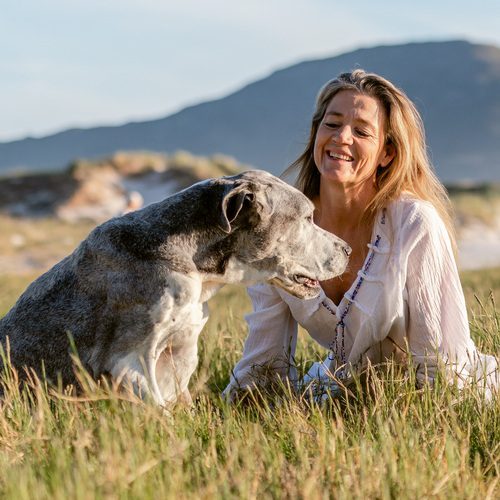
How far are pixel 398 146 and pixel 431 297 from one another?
1.03 m

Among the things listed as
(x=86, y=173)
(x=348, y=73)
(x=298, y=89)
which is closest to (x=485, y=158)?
(x=298, y=89)

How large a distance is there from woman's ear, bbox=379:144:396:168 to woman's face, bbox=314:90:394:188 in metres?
0.01

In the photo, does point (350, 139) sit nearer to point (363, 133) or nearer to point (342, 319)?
point (363, 133)

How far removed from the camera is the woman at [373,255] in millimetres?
4656

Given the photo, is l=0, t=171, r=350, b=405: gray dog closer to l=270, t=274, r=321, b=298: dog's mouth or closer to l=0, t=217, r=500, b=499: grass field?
l=270, t=274, r=321, b=298: dog's mouth

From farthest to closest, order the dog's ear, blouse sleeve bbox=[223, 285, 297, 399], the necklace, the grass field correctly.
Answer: blouse sleeve bbox=[223, 285, 297, 399]
the necklace
the dog's ear
the grass field

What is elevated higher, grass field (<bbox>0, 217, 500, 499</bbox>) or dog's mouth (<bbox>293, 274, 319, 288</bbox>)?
dog's mouth (<bbox>293, 274, 319, 288</bbox>)

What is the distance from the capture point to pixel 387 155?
17.4 feet

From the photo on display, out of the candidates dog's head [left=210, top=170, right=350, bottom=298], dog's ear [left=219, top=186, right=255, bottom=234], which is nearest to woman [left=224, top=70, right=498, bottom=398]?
dog's head [left=210, top=170, right=350, bottom=298]

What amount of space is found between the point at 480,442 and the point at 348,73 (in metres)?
2.64

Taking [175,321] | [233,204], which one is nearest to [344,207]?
[233,204]

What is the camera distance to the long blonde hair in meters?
5.13

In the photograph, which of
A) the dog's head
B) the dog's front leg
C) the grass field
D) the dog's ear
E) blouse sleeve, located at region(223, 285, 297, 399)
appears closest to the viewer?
the grass field

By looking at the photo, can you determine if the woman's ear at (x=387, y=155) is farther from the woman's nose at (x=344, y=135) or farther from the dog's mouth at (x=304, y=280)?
the dog's mouth at (x=304, y=280)
